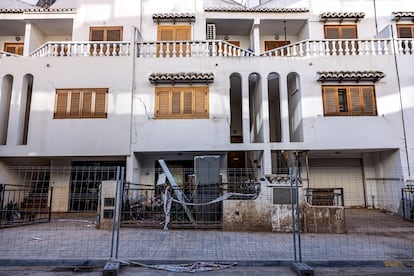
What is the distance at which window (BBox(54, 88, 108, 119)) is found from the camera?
37.3 ft

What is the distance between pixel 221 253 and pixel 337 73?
28.3 feet

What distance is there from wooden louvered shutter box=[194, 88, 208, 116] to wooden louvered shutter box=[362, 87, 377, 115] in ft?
20.4

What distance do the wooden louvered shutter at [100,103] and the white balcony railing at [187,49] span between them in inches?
85.4

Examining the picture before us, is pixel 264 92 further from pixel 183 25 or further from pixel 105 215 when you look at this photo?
pixel 105 215

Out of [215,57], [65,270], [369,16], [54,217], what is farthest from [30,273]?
[369,16]

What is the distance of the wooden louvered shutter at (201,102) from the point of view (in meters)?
11.5

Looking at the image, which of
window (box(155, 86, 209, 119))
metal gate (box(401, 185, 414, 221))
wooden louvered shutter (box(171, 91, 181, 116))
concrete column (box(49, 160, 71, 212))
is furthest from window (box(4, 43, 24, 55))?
metal gate (box(401, 185, 414, 221))

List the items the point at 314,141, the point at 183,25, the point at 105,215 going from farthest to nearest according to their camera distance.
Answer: the point at 183,25 → the point at 314,141 → the point at 105,215

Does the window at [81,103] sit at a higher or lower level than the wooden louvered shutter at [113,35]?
lower

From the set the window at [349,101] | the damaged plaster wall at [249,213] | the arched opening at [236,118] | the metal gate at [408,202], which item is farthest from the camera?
the arched opening at [236,118]

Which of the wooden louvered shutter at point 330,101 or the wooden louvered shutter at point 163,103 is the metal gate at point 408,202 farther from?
the wooden louvered shutter at point 163,103

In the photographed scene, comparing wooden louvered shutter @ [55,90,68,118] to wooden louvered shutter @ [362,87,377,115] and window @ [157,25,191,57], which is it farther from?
wooden louvered shutter @ [362,87,377,115]

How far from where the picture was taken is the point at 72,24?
45.9 feet

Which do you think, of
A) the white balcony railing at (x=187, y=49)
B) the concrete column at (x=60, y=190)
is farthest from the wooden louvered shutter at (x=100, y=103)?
the concrete column at (x=60, y=190)
